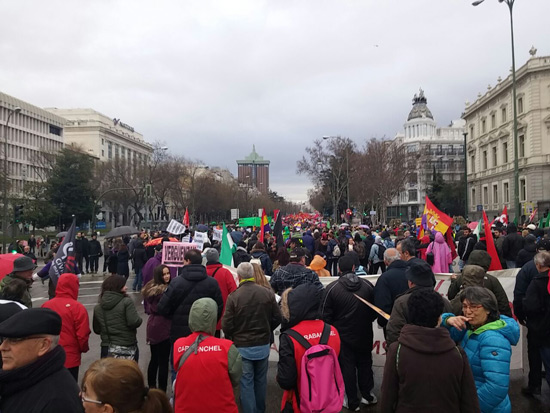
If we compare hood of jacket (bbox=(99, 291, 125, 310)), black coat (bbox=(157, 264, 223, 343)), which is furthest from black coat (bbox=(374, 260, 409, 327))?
hood of jacket (bbox=(99, 291, 125, 310))

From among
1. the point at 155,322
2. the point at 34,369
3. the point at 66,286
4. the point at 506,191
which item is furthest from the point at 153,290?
the point at 506,191

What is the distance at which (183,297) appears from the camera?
497 centimetres

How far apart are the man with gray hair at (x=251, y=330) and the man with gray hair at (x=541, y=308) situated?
2.58 metres

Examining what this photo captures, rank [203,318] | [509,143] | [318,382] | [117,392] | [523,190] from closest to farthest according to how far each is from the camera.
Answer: [117,392] → [203,318] → [318,382] → [523,190] → [509,143]

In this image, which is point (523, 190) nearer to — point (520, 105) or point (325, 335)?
point (520, 105)

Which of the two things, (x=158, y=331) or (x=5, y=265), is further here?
(x=5, y=265)

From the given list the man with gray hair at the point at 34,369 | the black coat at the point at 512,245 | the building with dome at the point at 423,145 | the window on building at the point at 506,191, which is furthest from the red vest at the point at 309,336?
→ the building with dome at the point at 423,145

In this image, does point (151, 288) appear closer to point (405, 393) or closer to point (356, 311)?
point (356, 311)

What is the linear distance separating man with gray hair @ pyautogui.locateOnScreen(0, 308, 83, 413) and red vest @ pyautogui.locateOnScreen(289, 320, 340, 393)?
1.93 metres

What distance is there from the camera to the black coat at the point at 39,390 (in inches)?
81.7

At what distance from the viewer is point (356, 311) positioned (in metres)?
4.93

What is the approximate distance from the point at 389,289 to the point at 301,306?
148 cm

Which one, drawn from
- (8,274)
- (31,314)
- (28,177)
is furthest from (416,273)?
(28,177)

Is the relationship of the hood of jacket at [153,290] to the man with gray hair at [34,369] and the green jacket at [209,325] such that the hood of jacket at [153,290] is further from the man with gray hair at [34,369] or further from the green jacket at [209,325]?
the man with gray hair at [34,369]
